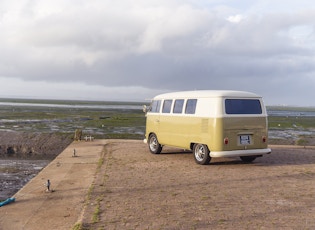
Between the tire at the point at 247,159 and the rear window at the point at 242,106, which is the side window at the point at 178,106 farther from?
the tire at the point at 247,159

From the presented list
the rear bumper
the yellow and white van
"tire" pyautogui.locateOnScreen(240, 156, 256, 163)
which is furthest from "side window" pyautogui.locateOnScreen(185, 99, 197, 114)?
"tire" pyautogui.locateOnScreen(240, 156, 256, 163)

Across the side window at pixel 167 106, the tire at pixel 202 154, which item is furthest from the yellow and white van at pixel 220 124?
the side window at pixel 167 106

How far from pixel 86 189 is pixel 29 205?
4.72 ft

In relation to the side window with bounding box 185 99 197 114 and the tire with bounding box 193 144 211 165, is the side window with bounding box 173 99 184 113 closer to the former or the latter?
the side window with bounding box 185 99 197 114

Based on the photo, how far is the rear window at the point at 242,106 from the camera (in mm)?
10766

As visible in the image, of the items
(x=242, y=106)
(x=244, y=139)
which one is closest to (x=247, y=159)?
(x=244, y=139)

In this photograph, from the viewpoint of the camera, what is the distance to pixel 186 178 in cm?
938

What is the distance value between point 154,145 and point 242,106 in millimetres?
4312

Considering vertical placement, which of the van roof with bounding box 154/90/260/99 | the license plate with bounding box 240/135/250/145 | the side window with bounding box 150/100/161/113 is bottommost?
the license plate with bounding box 240/135/250/145

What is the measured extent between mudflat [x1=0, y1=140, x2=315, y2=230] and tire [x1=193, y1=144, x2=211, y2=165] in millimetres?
243

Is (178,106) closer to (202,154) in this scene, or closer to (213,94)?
(213,94)

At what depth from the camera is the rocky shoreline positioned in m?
15.0

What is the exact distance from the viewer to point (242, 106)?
A: 36.2ft

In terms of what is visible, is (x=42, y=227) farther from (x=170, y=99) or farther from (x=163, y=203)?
(x=170, y=99)
